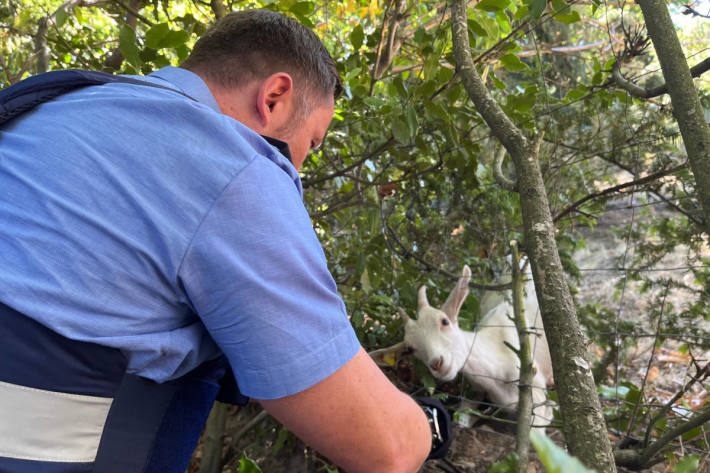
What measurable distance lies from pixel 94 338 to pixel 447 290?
2329mm

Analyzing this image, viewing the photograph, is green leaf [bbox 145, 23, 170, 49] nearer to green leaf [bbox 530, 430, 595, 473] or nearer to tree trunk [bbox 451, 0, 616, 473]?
tree trunk [bbox 451, 0, 616, 473]

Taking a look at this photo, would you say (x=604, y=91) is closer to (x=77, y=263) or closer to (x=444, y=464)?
(x=444, y=464)

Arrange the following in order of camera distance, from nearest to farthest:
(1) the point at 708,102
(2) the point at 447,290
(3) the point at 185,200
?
(3) the point at 185,200
(1) the point at 708,102
(2) the point at 447,290

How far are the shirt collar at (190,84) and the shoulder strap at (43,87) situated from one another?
8 cm

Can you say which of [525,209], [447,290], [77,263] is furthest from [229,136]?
[447,290]

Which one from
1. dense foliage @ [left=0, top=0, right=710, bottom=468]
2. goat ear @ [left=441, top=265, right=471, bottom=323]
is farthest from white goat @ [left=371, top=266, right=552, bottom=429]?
dense foliage @ [left=0, top=0, right=710, bottom=468]

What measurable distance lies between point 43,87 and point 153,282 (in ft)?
1.50

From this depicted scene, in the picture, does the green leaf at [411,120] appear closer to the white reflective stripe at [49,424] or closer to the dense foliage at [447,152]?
the dense foliage at [447,152]

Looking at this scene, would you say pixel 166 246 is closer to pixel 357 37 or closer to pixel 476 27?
pixel 476 27

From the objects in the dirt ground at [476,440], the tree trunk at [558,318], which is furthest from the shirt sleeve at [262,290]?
the dirt ground at [476,440]

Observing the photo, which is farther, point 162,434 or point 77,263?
point 162,434

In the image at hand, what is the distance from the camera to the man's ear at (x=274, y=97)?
45.8 inches

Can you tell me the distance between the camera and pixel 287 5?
6.32 ft

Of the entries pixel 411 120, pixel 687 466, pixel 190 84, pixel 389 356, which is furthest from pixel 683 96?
pixel 389 356
